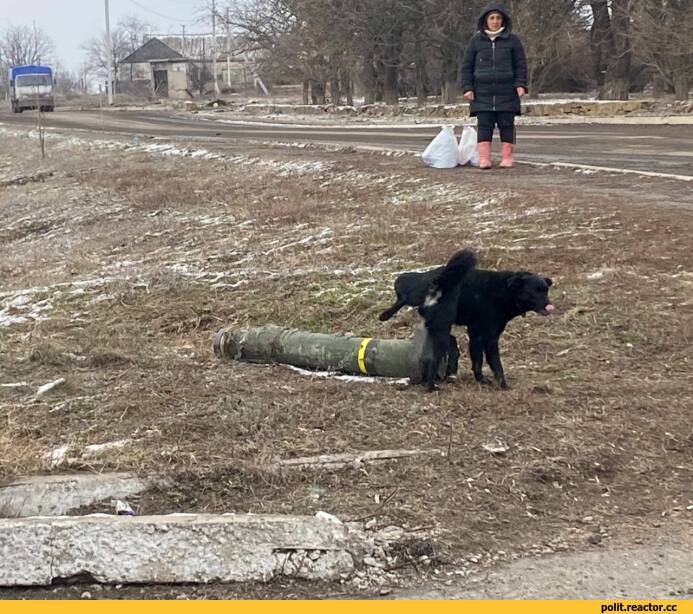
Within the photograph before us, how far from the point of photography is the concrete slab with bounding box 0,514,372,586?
3266 mm

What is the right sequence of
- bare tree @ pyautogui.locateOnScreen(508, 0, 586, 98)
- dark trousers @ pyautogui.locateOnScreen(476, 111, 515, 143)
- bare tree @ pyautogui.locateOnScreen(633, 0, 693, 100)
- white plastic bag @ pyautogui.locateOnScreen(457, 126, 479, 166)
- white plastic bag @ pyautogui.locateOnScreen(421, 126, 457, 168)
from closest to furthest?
1. dark trousers @ pyautogui.locateOnScreen(476, 111, 515, 143)
2. white plastic bag @ pyautogui.locateOnScreen(421, 126, 457, 168)
3. white plastic bag @ pyautogui.locateOnScreen(457, 126, 479, 166)
4. bare tree @ pyautogui.locateOnScreen(633, 0, 693, 100)
5. bare tree @ pyautogui.locateOnScreen(508, 0, 586, 98)

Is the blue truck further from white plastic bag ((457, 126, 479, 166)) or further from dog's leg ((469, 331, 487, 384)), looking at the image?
dog's leg ((469, 331, 487, 384))

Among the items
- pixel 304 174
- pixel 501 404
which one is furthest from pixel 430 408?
pixel 304 174

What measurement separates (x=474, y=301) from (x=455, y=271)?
208 mm

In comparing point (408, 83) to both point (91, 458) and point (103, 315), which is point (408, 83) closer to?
point (103, 315)

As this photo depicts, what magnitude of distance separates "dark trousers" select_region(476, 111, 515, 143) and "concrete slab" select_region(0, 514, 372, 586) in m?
9.17

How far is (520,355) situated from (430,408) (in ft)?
3.89

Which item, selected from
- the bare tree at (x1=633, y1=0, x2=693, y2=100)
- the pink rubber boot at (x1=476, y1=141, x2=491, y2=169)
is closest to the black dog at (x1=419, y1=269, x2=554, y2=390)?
the pink rubber boot at (x1=476, y1=141, x2=491, y2=169)

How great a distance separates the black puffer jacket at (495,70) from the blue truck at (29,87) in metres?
48.5

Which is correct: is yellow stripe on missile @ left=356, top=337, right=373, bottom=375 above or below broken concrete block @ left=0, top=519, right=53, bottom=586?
above

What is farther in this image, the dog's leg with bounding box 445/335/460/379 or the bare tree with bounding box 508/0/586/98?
the bare tree with bounding box 508/0/586/98

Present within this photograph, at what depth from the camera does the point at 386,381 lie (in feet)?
17.3

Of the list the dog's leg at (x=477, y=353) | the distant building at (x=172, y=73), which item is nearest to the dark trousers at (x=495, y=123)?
the dog's leg at (x=477, y=353)

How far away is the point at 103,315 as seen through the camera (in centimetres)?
839
